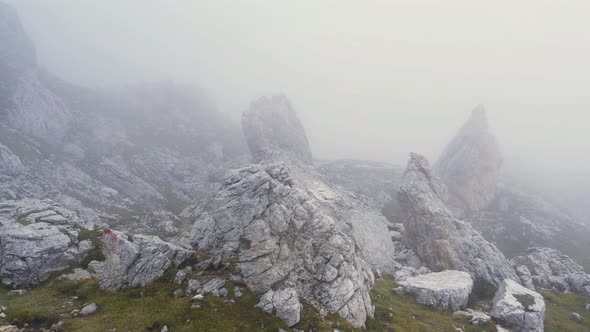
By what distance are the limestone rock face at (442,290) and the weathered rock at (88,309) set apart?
184 ft

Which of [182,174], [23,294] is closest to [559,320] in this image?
[23,294]

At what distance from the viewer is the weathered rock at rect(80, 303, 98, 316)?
127 ft

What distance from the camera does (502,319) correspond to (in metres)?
57.3

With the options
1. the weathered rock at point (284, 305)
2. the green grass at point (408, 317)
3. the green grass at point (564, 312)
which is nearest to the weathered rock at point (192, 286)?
the weathered rock at point (284, 305)

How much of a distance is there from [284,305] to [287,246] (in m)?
9.64

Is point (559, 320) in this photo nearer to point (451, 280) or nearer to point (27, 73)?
point (451, 280)

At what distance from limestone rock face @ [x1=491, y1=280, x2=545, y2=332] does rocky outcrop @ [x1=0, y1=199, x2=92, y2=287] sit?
237ft

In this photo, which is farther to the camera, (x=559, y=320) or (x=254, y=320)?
(x=559, y=320)

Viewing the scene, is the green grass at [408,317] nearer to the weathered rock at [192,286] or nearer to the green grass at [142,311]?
the green grass at [142,311]

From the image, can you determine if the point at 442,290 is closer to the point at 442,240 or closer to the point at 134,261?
the point at 442,240

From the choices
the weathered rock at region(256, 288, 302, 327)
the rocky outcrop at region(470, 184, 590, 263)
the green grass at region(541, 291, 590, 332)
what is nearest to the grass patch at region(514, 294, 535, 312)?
the green grass at region(541, 291, 590, 332)

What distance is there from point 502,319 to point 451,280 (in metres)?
16.3

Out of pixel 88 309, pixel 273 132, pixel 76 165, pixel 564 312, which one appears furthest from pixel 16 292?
pixel 273 132

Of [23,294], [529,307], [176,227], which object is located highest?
[23,294]
